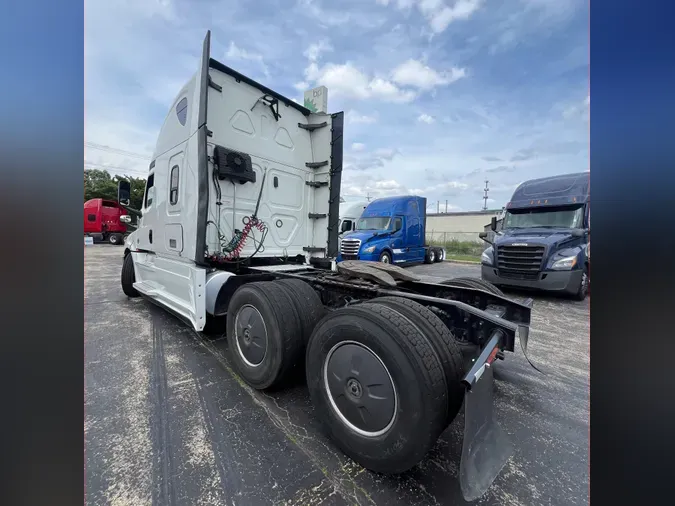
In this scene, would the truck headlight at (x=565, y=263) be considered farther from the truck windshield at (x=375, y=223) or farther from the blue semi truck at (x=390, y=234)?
the truck windshield at (x=375, y=223)

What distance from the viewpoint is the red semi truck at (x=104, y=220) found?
19.0m

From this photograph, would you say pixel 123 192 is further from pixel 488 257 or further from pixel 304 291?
pixel 488 257

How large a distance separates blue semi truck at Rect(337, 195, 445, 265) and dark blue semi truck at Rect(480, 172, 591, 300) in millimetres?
4318

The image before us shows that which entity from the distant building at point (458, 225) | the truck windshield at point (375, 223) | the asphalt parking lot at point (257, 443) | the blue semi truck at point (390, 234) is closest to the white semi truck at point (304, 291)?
the asphalt parking lot at point (257, 443)

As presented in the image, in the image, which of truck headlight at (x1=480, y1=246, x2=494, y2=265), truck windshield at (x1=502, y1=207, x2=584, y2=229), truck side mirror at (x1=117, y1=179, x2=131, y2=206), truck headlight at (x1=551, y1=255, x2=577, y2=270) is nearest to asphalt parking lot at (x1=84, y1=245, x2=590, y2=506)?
truck side mirror at (x1=117, y1=179, x2=131, y2=206)

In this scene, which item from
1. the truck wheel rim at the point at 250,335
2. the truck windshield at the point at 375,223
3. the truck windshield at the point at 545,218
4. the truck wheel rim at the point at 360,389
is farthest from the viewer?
the truck windshield at the point at 375,223

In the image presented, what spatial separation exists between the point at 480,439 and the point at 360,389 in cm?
74

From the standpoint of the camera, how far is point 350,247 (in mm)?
11797

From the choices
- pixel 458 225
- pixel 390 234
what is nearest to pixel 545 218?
pixel 390 234

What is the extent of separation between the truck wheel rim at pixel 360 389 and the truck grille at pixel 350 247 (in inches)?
375
